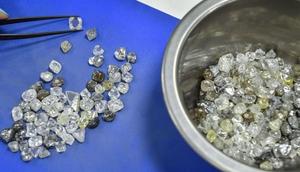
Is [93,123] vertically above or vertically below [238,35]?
below

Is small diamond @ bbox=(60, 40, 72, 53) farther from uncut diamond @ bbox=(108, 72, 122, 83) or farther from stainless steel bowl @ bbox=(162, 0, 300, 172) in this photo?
stainless steel bowl @ bbox=(162, 0, 300, 172)

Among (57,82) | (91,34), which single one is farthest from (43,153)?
(91,34)

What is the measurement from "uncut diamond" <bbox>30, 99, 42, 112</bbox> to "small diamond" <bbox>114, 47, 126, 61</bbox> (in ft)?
0.53

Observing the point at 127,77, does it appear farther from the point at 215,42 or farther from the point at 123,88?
the point at 215,42

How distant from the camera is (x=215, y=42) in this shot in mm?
726

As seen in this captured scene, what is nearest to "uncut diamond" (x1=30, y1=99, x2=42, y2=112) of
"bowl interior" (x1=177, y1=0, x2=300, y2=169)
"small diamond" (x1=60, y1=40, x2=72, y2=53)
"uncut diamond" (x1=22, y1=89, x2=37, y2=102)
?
"uncut diamond" (x1=22, y1=89, x2=37, y2=102)

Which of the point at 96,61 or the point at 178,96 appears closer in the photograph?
the point at 178,96

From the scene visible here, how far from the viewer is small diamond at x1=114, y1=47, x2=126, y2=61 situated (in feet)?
2.67

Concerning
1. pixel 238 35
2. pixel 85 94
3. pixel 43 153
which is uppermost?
pixel 238 35

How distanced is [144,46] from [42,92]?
204 millimetres

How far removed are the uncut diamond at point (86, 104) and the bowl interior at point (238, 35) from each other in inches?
6.7

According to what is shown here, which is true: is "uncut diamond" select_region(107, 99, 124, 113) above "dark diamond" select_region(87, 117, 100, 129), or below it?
above

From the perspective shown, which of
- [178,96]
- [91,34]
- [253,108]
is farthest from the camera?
[91,34]

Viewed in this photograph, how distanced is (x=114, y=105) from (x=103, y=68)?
0.08 meters
